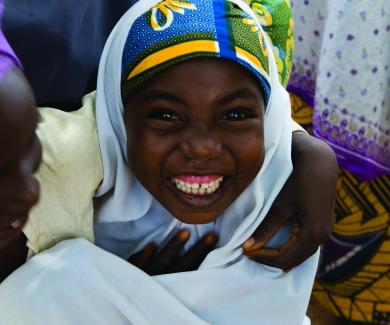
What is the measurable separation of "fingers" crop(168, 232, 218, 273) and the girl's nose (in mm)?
266

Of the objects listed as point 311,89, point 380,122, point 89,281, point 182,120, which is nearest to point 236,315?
point 89,281

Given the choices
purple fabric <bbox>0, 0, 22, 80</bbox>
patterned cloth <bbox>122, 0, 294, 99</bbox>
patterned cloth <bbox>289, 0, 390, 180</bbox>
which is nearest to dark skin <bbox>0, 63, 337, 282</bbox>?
patterned cloth <bbox>122, 0, 294, 99</bbox>

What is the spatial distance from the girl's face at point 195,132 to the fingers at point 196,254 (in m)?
0.14

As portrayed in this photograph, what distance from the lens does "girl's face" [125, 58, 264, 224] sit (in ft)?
3.60

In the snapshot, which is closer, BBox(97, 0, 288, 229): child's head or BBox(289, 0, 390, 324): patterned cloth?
BBox(97, 0, 288, 229): child's head

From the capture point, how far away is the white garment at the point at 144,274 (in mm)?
Answer: 1137

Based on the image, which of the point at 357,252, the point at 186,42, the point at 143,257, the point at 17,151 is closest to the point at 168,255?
the point at 143,257

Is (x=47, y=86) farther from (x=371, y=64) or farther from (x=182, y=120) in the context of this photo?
(x=371, y=64)

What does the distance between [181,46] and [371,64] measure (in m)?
0.99

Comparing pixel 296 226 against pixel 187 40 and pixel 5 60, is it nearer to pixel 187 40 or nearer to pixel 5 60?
pixel 187 40

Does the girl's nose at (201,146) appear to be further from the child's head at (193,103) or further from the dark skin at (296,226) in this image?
the dark skin at (296,226)

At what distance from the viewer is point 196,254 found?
1.30 meters

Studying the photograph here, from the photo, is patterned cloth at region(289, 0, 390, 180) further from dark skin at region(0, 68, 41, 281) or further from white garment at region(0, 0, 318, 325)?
dark skin at region(0, 68, 41, 281)

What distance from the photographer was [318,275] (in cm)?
240
